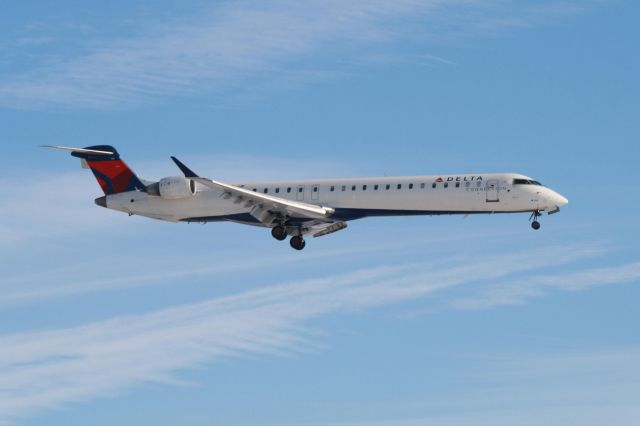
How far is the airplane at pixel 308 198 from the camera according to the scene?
54.9 meters

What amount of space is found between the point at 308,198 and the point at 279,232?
2027mm

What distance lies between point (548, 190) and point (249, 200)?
13.0 meters

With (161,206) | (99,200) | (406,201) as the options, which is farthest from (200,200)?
(406,201)

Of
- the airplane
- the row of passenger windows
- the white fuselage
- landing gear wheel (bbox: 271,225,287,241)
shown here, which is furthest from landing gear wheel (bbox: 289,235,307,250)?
the row of passenger windows

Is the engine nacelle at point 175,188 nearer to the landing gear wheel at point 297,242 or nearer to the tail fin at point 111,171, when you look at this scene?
the tail fin at point 111,171

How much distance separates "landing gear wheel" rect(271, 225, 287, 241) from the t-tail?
743 centimetres

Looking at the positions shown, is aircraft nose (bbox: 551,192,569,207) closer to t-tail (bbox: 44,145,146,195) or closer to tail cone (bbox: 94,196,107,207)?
t-tail (bbox: 44,145,146,195)

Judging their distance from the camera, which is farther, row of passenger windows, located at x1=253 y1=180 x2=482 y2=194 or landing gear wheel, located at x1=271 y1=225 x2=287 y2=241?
landing gear wheel, located at x1=271 y1=225 x2=287 y2=241

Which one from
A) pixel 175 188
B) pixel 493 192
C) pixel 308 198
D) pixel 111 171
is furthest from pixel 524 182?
pixel 111 171

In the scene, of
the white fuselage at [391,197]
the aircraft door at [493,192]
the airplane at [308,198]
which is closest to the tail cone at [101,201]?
the airplane at [308,198]

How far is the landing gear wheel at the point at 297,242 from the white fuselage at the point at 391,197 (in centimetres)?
207

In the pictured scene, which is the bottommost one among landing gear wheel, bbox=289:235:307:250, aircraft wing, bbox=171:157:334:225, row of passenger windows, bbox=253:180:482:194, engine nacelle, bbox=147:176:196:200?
landing gear wheel, bbox=289:235:307:250

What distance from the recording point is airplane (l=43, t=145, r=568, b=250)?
54.9 metres

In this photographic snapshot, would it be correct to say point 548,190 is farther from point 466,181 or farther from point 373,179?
point 373,179
